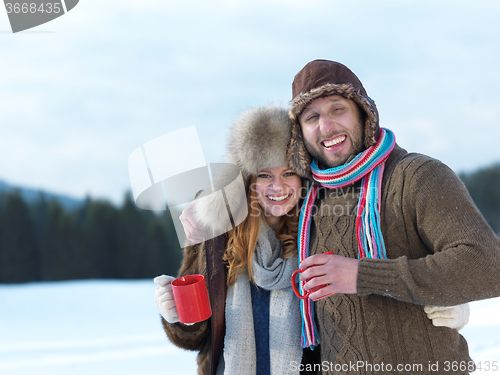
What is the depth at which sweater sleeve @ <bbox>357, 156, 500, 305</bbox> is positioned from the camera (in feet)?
4.38

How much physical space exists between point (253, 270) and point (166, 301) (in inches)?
18.6

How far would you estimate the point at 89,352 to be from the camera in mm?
4906

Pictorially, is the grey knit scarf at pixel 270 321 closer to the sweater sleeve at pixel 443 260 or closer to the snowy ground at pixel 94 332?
the sweater sleeve at pixel 443 260

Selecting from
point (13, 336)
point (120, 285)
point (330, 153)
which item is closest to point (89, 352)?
point (13, 336)

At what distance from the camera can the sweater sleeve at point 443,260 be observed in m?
1.33

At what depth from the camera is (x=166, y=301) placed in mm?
1944

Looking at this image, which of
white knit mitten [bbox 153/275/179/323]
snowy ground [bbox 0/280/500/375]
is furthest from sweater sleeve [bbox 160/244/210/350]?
snowy ground [bbox 0/280/500/375]

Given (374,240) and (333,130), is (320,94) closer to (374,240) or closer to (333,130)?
(333,130)

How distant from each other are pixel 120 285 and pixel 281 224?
739 centimetres

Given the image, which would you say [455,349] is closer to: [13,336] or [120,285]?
[13,336]

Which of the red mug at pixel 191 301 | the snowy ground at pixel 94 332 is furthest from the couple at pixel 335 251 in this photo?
the snowy ground at pixel 94 332

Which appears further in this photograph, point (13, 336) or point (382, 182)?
point (13, 336)

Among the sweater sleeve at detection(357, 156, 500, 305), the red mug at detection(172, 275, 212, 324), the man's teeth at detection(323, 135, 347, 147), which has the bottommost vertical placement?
the red mug at detection(172, 275, 212, 324)

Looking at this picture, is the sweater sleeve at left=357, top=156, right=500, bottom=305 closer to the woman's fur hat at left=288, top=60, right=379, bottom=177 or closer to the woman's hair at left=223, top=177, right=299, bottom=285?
the woman's fur hat at left=288, top=60, right=379, bottom=177
